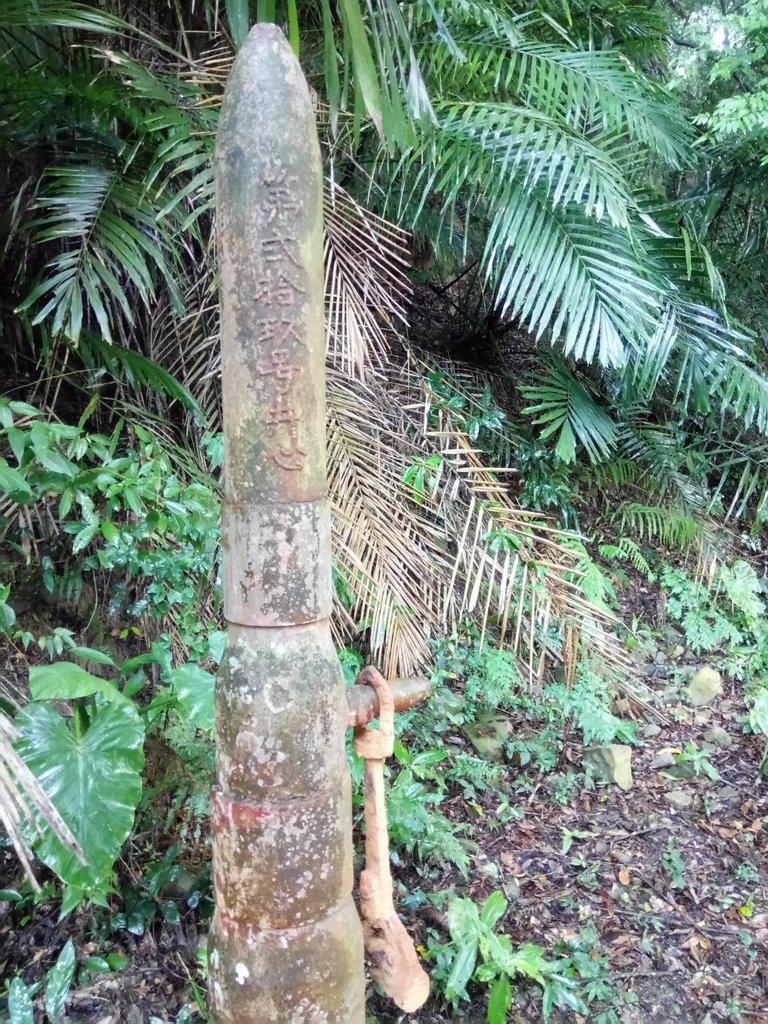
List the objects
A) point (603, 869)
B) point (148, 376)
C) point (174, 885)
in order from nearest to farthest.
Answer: point (174, 885), point (148, 376), point (603, 869)

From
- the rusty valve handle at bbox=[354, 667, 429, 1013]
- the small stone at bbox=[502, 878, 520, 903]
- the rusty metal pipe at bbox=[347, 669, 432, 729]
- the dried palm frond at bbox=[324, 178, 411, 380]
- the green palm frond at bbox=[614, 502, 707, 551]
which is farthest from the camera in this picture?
the green palm frond at bbox=[614, 502, 707, 551]

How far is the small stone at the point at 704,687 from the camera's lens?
3.43 metres

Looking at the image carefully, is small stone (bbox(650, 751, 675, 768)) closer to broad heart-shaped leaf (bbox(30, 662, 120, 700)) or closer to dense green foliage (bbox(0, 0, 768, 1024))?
dense green foliage (bbox(0, 0, 768, 1024))

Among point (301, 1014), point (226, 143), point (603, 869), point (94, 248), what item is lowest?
point (603, 869)

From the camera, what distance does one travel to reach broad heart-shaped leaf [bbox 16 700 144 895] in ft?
4.63

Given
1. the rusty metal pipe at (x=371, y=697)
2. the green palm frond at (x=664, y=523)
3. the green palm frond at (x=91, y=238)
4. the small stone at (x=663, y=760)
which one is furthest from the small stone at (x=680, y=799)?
the green palm frond at (x=91, y=238)

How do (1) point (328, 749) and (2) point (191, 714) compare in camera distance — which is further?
(2) point (191, 714)

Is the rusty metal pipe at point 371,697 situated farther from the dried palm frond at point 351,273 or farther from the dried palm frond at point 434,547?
the dried palm frond at point 351,273

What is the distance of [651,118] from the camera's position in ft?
→ 10.3

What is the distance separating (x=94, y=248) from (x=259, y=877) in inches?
63.5

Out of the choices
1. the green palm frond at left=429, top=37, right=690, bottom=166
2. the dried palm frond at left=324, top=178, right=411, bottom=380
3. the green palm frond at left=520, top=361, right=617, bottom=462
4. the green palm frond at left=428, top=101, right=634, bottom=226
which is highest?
the green palm frond at left=429, top=37, right=690, bottom=166

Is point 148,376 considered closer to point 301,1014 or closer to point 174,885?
point 174,885

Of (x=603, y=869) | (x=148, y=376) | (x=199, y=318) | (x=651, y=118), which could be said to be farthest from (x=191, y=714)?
(x=651, y=118)

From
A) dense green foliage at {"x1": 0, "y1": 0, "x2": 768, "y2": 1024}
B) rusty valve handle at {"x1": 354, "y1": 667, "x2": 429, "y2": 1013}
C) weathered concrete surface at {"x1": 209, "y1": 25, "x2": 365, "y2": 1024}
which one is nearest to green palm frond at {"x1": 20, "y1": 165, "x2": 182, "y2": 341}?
dense green foliage at {"x1": 0, "y1": 0, "x2": 768, "y2": 1024}
